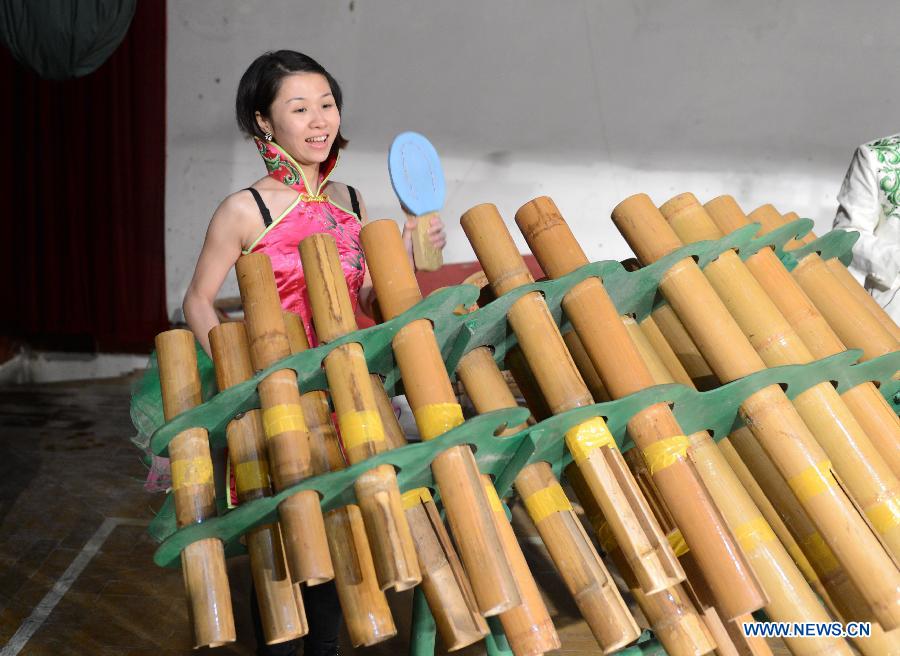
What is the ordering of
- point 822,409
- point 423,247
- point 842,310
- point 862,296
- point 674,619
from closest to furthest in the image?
point 674,619, point 822,409, point 842,310, point 862,296, point 423,247

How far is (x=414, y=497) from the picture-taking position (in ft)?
4.09

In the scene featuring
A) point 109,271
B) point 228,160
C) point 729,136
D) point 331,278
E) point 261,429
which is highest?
point 228,160

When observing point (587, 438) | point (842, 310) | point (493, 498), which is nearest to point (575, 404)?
point (587, 438)

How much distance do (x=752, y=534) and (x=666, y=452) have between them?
195mm

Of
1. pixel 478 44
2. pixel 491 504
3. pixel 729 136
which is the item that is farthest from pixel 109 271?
pixel 491 504

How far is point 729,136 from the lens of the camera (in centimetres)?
536

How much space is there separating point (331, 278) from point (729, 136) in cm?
458

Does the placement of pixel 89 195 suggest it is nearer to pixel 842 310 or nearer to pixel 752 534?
pixel 842 310

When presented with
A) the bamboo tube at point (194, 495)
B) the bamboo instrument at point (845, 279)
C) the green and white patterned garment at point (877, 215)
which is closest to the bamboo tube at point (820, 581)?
the bamboo instrument at point (845, 279)

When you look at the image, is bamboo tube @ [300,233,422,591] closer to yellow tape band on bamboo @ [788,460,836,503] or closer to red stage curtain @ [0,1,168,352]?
yellow tape band on bamboo @ [788,460,836,503]

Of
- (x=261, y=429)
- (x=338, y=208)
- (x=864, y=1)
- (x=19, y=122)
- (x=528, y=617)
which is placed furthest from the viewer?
(x=864, y=1)

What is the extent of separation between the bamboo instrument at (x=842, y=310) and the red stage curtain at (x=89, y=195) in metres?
4.14

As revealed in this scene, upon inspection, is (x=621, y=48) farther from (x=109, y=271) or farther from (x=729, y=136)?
(x=109, y=271)

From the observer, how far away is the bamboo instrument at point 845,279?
161 centimetres
